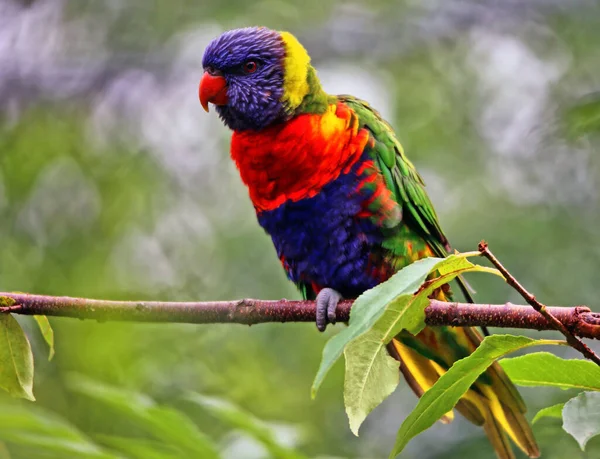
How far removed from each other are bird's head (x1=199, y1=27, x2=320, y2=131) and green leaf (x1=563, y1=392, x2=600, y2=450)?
5.29ft

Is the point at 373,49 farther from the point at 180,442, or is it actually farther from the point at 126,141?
the point at 180,442

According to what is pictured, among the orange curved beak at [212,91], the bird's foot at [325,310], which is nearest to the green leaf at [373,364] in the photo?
the bird's foot at [325,310]

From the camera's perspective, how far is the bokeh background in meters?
3.42

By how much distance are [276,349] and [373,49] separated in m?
2.19

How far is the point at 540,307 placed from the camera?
113cm

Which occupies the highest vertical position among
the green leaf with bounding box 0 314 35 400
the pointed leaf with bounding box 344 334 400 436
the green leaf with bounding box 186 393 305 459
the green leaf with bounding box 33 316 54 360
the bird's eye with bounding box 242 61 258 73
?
the bird's eye with bounding box 242 61 258 73

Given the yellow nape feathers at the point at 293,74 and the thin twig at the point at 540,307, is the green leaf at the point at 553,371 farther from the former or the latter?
the yellow nape feathers at the point at 293,74

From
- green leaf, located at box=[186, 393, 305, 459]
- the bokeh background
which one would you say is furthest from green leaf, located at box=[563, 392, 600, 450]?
the bokeh background

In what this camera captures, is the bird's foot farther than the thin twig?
Yes

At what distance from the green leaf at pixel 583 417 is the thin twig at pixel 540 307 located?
61 mm

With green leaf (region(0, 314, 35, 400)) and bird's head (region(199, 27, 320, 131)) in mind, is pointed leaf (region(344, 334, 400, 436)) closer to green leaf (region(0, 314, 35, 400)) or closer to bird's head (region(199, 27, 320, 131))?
green leaf (region(0, 314, 35, 400))

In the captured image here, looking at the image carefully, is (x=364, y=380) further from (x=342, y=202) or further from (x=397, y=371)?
(x=342, y=202)

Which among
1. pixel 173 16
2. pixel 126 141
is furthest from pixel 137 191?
pixel 173 16

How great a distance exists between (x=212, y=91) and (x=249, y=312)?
3.73ft
